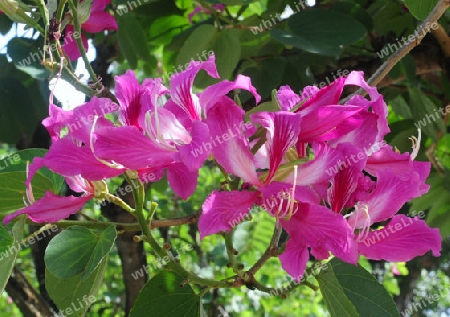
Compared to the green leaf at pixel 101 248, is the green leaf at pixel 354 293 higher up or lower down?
lower down

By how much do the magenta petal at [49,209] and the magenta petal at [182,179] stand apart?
10 centimetres

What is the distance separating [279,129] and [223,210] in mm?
85

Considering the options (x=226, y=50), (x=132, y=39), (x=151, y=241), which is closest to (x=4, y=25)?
(x=132, y=39)

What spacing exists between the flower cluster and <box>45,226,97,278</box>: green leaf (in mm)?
44

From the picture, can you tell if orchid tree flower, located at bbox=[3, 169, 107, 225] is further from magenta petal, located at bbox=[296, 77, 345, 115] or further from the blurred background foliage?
the blurred background foliage

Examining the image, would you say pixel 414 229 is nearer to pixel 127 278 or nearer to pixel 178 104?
pixel 178 104

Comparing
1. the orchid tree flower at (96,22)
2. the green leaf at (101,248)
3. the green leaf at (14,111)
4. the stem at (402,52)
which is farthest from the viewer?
the green leaf at (14,111)

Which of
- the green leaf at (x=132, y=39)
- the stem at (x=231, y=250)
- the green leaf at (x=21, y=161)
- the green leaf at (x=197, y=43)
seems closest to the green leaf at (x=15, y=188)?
the green leaf at (x=21, y=161)

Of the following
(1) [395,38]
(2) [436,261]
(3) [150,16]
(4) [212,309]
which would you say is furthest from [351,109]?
(2) [436,261]

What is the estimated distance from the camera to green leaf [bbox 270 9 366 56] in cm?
119

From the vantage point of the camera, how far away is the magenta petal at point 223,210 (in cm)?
52

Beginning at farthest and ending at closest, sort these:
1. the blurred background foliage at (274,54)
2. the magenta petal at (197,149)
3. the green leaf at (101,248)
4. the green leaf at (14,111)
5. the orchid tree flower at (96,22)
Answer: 1. the green leaf at (14,111)
2. the blurred background foliage at (274,54)
3. the orchid tree flower at (96,22)
4. the green leaf at (101,248)
5. the magenta petal at (197,149)

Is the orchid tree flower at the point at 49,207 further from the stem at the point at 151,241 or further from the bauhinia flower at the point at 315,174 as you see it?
the bauhinia flower at the point at 315,174

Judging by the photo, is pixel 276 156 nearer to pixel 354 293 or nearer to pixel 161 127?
pixel 161 127
